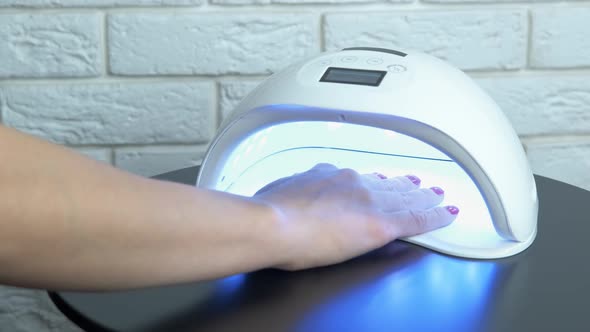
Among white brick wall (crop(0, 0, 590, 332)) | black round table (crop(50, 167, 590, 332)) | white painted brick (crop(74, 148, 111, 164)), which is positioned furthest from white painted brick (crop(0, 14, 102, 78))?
black round table (crop(50, 167, 590, 332))

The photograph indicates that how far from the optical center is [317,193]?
766 mm

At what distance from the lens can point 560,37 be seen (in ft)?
3.92

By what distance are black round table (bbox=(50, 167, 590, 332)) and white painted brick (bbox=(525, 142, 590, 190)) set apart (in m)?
0.47

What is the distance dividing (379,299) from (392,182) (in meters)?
0.20

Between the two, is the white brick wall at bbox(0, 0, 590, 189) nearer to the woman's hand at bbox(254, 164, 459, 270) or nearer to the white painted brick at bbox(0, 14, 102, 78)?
the white painted brick at bbox(0, 14, 102, 78)

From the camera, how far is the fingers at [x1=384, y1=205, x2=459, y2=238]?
0.78m

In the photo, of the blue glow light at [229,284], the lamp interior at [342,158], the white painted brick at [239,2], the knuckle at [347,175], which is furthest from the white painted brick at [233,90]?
the blue glow light at [229,284]

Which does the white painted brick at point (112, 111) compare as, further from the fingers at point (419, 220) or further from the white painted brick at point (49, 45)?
the fingers at point (419, 220)

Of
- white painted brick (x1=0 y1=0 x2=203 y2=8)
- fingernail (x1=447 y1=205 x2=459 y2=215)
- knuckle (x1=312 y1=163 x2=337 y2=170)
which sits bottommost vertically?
fingernail (x1=447 y1=205 x2=459 y2=215)

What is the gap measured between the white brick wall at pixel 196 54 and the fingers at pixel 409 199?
0.38m

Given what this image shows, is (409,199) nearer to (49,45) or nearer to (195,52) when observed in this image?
(195,52)

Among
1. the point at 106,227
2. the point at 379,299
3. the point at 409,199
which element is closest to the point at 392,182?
the point at 409,199

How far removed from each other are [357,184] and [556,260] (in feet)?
0.63

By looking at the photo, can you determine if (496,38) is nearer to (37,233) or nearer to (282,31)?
(282,31)
